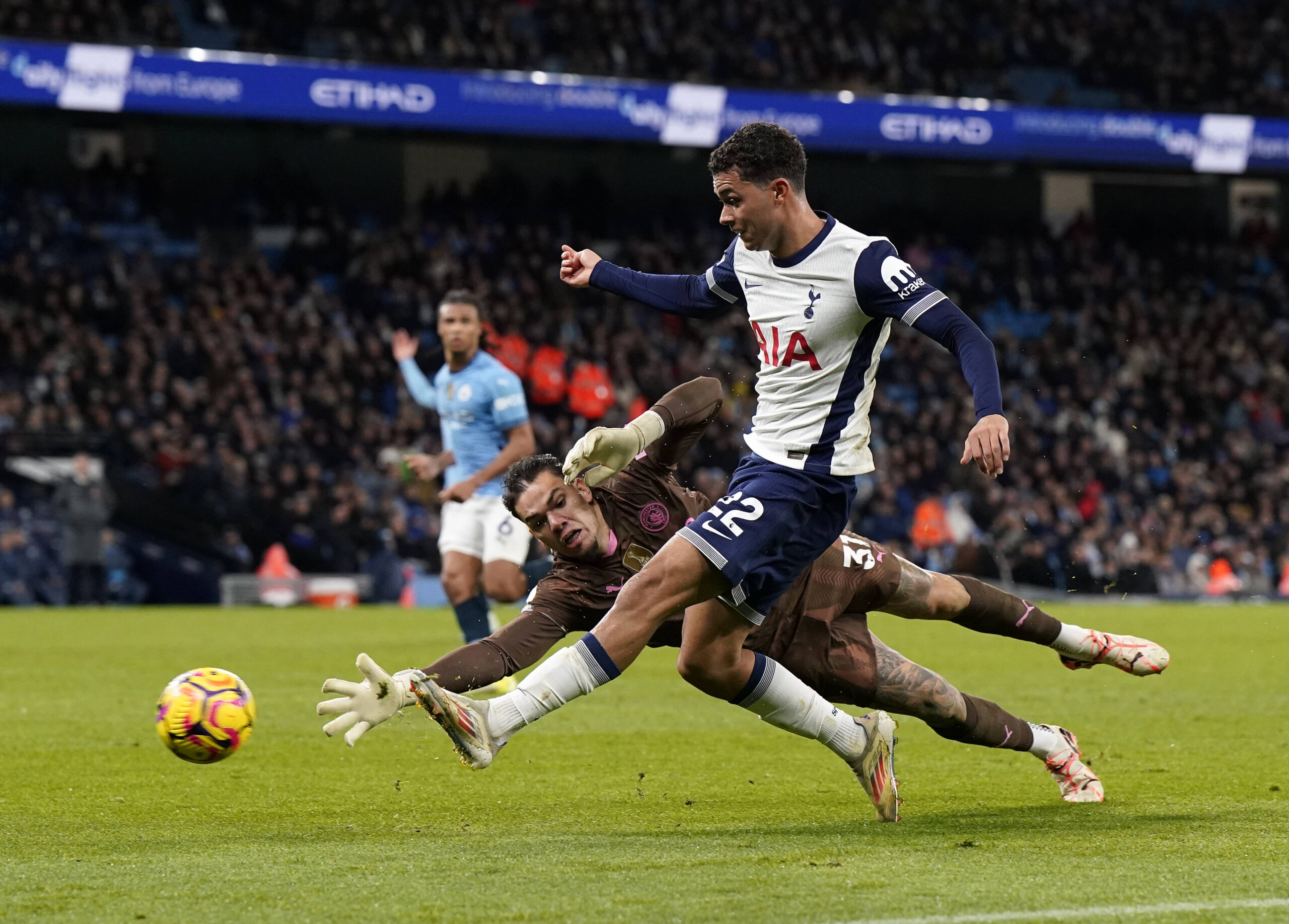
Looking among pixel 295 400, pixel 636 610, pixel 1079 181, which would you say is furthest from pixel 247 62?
pixel 636 610

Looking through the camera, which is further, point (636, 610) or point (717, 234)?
point (717, 234)

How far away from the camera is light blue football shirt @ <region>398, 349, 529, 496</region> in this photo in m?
10.4

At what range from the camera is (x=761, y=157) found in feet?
17.2

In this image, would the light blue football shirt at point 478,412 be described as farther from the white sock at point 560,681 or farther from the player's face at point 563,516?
the white sock at point 560,681

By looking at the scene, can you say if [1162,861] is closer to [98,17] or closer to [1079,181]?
[98,17]

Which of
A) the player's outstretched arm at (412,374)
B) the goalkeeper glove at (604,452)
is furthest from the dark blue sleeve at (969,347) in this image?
the player's outstretched arm at (412,374)

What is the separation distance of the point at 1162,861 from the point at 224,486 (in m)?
17.8

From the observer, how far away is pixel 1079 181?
114 feet

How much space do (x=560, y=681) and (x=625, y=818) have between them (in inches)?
30.9

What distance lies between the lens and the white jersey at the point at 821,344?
5.31m

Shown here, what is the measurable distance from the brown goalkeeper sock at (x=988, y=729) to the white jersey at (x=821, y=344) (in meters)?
1.07

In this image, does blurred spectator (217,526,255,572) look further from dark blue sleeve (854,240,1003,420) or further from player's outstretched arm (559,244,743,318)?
dark blue sleeve (854,240,1003,420)

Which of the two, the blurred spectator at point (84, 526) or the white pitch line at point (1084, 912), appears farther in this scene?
the blurred spectator at point (84, 526)

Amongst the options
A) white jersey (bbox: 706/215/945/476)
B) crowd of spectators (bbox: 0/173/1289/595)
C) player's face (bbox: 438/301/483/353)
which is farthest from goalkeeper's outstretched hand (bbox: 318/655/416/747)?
crowd of spectators (bbox: 0/173/1289/595)
